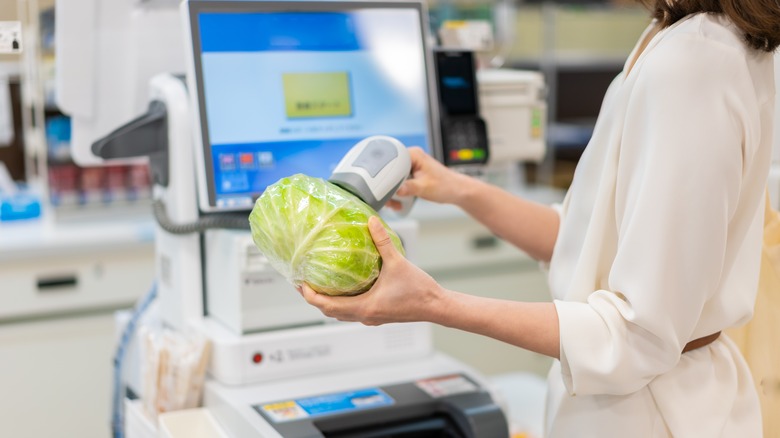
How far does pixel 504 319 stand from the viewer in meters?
1.08

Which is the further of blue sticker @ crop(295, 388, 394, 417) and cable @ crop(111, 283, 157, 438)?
cable @ crop(111, 283, 157, 438)

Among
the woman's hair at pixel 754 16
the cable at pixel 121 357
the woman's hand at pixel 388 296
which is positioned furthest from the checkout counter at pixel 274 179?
the woman's hair at pixel 754 16

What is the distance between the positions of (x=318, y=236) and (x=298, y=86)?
A: 1.62 feet

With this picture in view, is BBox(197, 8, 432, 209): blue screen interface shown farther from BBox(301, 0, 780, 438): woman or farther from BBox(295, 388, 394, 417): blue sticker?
BBox(301, 0, 780, 438): woman

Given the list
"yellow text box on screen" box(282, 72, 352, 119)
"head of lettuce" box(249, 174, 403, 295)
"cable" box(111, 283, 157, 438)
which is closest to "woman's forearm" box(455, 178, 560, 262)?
"yellow text box on screen" box(282, 72, 352, 119)

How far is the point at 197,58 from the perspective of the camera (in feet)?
4.60

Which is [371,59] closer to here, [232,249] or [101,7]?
[232,249]

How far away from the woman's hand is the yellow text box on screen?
1.57 feet

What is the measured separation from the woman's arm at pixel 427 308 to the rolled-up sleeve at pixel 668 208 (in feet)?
0.11

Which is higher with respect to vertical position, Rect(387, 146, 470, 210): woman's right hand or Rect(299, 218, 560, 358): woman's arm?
Rect(387, 146, 470, 210): woman's right hand

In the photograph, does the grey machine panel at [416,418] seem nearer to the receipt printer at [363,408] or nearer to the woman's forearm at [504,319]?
the receipt printer at [363,408]

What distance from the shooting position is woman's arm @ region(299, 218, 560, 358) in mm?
1044

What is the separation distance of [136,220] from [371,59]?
170 centimetres

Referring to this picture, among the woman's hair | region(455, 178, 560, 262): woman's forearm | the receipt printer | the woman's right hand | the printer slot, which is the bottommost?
the printer slot
